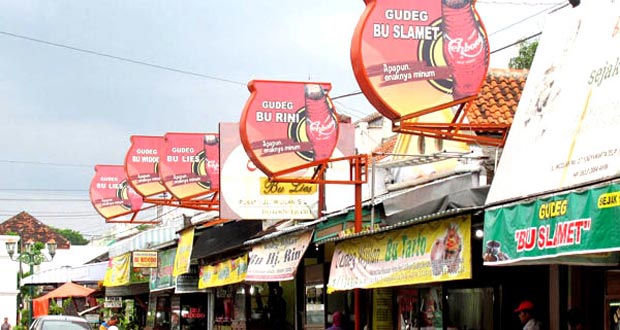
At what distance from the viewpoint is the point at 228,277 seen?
26.3m

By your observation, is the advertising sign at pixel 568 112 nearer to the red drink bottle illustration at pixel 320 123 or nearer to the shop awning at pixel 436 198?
the shop awning at pixel 436 198

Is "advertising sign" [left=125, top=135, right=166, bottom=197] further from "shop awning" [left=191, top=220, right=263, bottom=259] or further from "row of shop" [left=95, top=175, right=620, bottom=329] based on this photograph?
"shop awning" [left=191, top=220, right=263, bottom=259]

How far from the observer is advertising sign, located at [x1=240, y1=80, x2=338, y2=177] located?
72.1 ft

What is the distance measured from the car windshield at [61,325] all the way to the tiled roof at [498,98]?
10.5m

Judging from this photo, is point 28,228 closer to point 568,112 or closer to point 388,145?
point 388,145

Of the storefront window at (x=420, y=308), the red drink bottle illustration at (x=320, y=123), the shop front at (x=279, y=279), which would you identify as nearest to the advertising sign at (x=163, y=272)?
the shop front at (x=279, y=279)

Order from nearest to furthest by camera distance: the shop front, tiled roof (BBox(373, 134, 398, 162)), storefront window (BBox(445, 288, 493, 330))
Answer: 1. storefront window (BBox(445, 288, 493, 330))
2. the shop front
3. tiled roof (BBox(373, 134, 398, 162))

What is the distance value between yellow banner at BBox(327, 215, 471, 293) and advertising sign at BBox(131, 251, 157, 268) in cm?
1635

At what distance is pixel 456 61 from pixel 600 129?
16.9 feet

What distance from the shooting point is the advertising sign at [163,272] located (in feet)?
110

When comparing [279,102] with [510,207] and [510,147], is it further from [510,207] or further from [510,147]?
[510,207]

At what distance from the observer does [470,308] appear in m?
17.0

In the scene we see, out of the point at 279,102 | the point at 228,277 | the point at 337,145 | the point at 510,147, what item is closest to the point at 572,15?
the point at 510,147

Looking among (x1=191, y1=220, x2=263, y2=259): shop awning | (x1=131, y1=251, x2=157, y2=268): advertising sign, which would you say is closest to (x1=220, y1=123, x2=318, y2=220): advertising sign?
(x1=191, y1=220, x2=263, y2=259): shop awning
